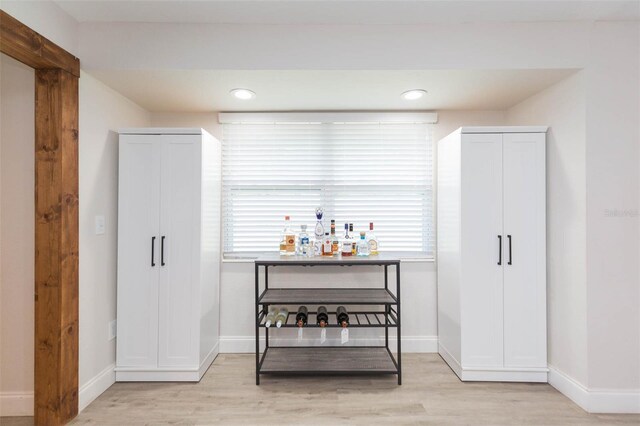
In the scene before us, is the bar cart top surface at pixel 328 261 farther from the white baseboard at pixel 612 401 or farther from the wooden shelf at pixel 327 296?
the white baseboard at pixel 612 401

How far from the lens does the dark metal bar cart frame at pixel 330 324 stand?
235 cm

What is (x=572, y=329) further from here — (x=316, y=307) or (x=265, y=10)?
(x=265, y=10)

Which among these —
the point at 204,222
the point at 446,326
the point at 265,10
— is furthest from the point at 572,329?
the point at 265,10

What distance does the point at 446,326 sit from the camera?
2.66 metres

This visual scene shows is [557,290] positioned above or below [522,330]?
above

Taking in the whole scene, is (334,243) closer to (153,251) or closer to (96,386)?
(153,251)

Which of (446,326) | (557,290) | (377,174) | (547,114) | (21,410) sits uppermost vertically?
(547,114)

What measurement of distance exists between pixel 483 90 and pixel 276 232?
1978 millimetres

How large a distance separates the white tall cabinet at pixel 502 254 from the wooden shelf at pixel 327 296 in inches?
23.4

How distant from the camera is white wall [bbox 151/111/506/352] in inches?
113

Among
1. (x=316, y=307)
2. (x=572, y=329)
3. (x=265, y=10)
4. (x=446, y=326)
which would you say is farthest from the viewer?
(x=316, y=307)

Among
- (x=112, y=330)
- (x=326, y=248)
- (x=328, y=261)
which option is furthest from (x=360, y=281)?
(x=112, y=330)

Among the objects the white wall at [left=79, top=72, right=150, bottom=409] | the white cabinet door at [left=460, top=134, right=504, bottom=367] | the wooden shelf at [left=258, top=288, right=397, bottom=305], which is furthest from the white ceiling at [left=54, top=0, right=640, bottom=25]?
the wooden shelf at [left=258, top=288, right=397, bottom=305]

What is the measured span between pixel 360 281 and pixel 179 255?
1487 mm
